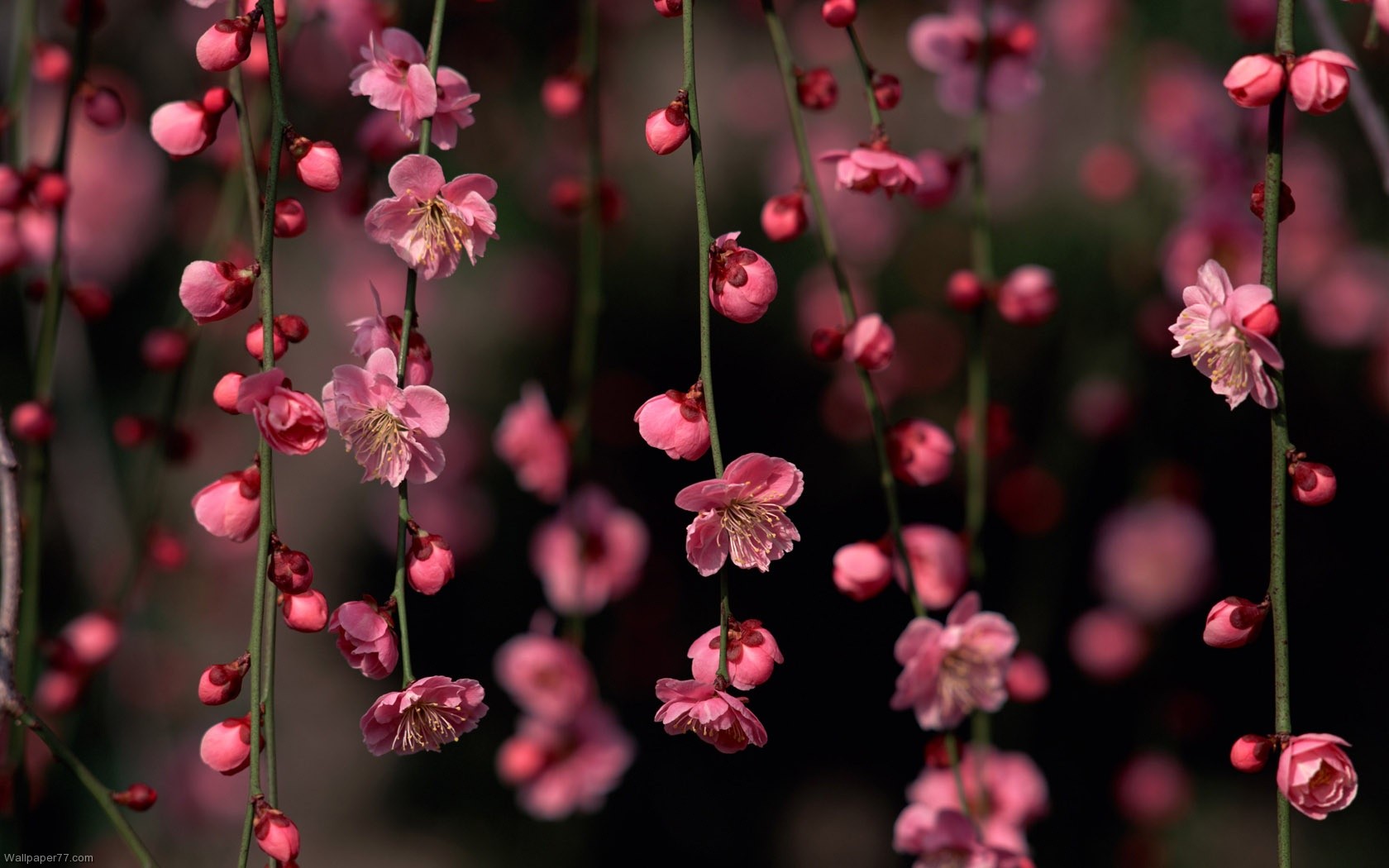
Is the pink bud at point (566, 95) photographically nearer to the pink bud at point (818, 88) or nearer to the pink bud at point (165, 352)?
the pink bud at point (818, 88)

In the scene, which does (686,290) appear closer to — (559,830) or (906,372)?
(906,372)

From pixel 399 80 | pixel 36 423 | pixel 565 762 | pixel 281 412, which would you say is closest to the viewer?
pixel 281 412

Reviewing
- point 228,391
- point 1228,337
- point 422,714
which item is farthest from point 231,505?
point 1228,337

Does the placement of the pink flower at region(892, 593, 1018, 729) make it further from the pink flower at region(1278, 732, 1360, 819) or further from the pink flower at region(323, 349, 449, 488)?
the pink flower at region(323, 349, 449, 488)

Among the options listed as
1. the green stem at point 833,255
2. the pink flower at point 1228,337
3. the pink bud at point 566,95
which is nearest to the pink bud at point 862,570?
the green stem at point 833,255

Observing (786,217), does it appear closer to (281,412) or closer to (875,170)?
(875,170)

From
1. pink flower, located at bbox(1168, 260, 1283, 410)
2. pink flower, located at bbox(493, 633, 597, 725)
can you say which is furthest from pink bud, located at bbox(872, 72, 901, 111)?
pink flower, located at bbox(493, 633, 597, 725)

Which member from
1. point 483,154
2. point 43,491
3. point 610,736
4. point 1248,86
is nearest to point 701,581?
point 610,736
